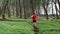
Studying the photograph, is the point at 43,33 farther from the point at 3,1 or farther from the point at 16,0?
the point at 16,0

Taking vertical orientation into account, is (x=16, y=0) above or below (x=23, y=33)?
above

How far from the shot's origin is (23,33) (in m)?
16.9

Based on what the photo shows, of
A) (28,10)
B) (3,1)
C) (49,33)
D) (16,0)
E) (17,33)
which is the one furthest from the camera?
(28,10)

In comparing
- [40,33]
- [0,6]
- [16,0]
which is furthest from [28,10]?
[40,33]

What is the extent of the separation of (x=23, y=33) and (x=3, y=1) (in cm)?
2338

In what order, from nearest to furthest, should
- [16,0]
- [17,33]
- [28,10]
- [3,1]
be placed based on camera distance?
[17,33]
[3,1]
[16,0]
[28,10]

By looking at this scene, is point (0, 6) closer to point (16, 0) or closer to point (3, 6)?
point (3, 6)

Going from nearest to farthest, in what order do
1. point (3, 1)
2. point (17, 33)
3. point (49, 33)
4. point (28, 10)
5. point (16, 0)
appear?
point (17, 33), point (49, 33), point (3, 1), point (16, 0), point (28, 10)

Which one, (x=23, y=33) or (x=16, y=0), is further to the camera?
(x=16, y=0)

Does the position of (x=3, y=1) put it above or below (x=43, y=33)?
above

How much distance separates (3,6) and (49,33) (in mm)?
23482

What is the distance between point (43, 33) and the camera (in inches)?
711

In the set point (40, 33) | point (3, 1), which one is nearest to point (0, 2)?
point (3, 1)

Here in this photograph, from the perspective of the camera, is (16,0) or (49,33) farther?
(16,0)
